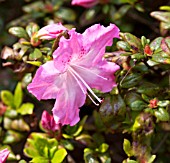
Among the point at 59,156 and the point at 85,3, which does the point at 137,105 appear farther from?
the point at 85,3

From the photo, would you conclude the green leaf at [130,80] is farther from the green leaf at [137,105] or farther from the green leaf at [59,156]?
the green leaf at [59,156]

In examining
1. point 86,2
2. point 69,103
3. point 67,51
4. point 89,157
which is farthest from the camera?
point 86,2

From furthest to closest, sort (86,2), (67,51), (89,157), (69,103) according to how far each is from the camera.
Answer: (86,2), (89,157), (69,103), (67,51)

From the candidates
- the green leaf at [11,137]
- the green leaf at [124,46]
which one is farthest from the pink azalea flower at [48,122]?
the green leaf at [124,46]

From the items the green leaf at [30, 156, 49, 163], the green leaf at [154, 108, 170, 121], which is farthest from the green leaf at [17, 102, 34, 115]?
the green leaf at [154, 108, 170, 121]

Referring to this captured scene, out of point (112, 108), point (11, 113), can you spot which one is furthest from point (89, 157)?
point (11, 113)

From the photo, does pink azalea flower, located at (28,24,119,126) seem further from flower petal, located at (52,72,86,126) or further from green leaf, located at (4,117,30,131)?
green leaf, located at (4,117,30,131)
